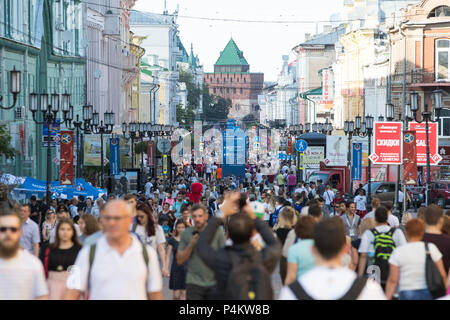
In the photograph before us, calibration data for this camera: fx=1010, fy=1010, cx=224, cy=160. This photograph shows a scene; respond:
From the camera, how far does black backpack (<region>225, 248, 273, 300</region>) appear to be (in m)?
7.21

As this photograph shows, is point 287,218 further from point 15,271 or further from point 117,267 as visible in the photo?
point 15,271

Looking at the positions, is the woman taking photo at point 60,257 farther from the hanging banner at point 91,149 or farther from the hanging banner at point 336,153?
the hanging banner at point 336,153

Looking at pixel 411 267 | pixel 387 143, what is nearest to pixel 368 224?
pixel 411 267

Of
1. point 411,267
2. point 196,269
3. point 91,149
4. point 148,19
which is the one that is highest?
point 148,19

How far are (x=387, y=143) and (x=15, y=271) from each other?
20.3 meters

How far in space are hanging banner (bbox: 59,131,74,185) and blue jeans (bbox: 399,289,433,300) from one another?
2089cm

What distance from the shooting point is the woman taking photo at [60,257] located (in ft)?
33.8

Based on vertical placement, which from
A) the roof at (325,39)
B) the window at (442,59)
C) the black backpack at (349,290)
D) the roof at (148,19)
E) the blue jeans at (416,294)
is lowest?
the blue jeans at (416,294)

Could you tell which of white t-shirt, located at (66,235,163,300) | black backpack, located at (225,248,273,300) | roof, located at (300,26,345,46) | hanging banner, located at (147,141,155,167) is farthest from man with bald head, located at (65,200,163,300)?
roof, located at (300,26,345,46)

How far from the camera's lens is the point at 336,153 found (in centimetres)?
4453

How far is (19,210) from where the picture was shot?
14.6m

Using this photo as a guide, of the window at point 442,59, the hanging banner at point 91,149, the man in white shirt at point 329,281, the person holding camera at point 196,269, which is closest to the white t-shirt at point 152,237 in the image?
the person holding camera at point 196,269

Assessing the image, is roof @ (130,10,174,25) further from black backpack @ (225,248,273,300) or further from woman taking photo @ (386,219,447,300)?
black backpack @ (225,248,273,300)

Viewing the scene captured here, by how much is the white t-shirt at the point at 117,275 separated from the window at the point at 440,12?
5027cm
